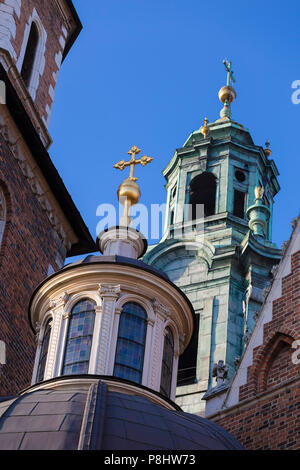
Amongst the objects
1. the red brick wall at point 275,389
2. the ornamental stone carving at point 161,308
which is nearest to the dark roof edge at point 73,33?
the ornamental stone carving at point 161,308

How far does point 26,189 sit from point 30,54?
3.95 metres

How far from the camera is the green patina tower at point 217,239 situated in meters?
33.2

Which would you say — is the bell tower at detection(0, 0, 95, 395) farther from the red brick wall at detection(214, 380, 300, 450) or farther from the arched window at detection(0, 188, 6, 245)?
the red brick wall at detection(214, 380, 300, 450)

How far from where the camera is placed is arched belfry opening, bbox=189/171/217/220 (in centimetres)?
3875

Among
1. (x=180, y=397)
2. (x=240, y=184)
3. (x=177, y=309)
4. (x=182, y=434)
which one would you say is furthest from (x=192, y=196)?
(x=182, y=434)

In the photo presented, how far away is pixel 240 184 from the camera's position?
38.9 meters

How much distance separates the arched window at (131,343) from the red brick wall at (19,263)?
12.4 ft

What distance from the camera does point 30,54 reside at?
89.5ft

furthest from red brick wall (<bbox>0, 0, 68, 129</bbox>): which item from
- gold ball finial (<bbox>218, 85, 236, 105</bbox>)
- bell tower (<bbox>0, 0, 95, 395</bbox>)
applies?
gold ball finial (<bbox>218, 85, 236, 105</bbox>)

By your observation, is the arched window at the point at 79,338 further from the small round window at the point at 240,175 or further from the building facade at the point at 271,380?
the small round window at the point at 240,175

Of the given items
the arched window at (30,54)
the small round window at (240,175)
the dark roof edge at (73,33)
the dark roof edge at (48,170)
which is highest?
the small round window at (240,175)

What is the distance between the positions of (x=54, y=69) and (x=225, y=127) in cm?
1302

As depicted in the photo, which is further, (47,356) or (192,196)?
(192,196)

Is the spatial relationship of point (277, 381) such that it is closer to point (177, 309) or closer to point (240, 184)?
point (177, 309)
